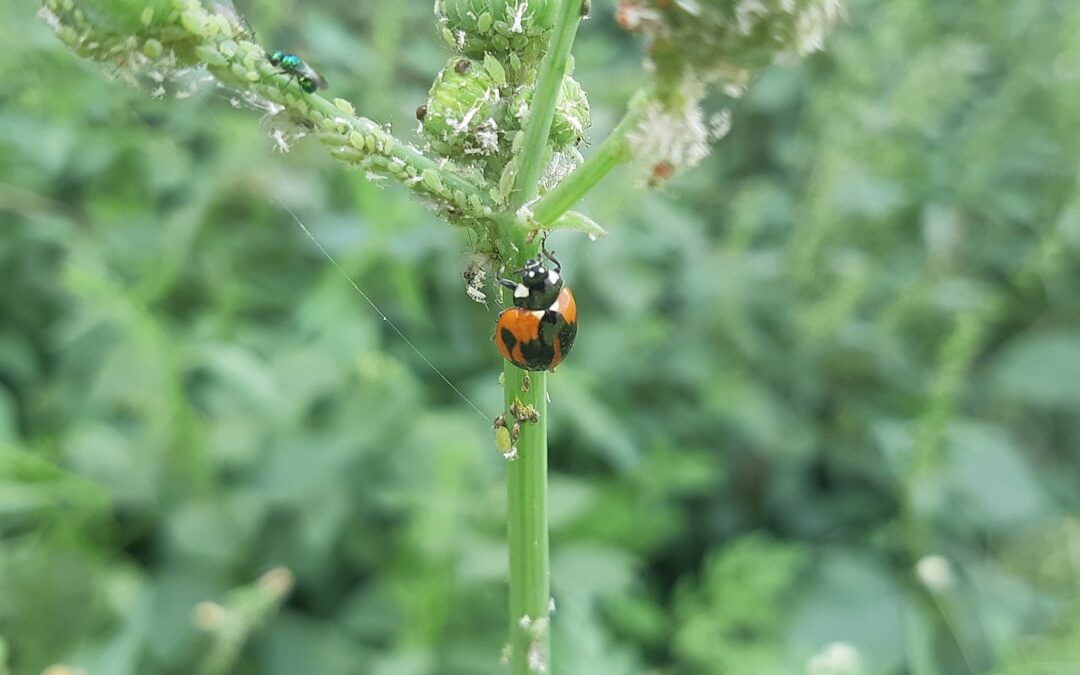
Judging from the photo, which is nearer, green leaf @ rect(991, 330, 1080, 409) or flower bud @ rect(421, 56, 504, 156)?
flower bud @ rect(421, 56, 504, 156)

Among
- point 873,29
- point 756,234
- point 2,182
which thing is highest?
point 873,29

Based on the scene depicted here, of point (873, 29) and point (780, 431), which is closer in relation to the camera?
point (780, 431)

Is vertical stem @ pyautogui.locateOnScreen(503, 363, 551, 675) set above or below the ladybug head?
below

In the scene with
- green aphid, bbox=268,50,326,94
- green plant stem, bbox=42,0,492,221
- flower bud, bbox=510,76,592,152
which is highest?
flower bud, bbox=510,76,592,152

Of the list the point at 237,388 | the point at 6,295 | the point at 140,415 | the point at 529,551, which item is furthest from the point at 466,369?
the point at 529,551

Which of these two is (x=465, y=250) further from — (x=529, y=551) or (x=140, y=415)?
(x=140, y=415)

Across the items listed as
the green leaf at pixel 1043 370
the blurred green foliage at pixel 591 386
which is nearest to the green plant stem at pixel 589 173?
the blurred green foliage at pixel 591 386

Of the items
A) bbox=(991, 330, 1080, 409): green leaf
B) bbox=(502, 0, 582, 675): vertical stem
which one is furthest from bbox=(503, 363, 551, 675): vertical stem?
bbox=(991, 330, 1080, 409): green leaf

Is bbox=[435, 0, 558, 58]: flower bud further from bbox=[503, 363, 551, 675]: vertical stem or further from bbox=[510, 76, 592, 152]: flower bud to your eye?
bbox=[503, 363, 551, 675]: vertical stem
